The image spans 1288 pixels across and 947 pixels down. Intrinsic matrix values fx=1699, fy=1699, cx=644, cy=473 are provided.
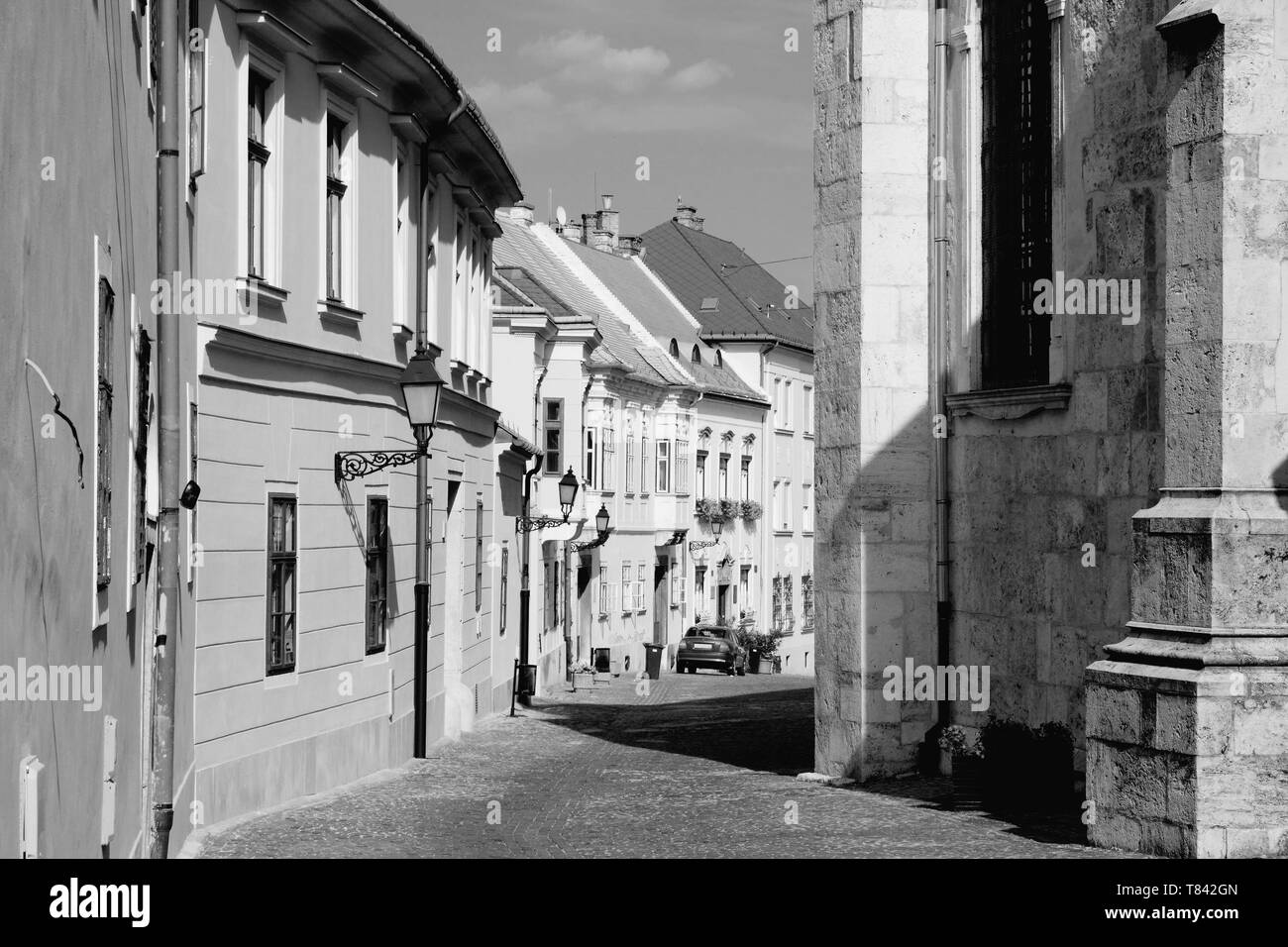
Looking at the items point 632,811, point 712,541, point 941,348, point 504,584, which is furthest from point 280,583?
point 712,541

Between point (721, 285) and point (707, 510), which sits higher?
point (721, 285)

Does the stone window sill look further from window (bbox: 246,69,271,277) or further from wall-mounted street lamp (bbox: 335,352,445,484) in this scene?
window (bbox: 246,69,271,277)

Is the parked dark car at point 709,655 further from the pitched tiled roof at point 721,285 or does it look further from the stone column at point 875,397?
the stone column at point 875,397

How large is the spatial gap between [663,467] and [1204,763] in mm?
42158

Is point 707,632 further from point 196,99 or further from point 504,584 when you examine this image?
point 196,99

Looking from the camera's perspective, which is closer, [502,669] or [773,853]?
[773,853]

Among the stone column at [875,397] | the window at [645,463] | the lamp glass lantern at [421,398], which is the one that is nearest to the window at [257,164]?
the lamp glass lantern at [421,398]

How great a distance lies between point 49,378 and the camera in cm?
584

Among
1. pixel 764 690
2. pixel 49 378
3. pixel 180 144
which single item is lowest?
pixel 764 690

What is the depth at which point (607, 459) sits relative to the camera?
47094 millimetres

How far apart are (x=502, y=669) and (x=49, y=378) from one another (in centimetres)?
2236

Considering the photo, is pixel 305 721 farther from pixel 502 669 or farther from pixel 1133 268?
pixel 502 669

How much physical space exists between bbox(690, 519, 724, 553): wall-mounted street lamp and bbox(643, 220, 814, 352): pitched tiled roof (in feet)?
27.5
